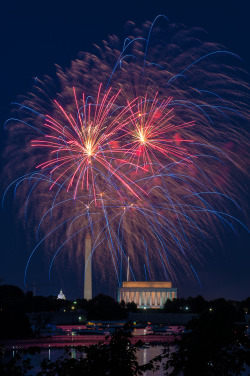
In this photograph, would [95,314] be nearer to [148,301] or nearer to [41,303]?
[41,303]

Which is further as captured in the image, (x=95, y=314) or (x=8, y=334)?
(x=95, y=314)

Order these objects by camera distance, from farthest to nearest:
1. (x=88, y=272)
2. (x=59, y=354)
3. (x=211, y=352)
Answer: (x=88, y=272) → (x=59, y=354) → (x=211, y=352)

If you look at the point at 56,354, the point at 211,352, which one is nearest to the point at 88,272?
the point at 56,354

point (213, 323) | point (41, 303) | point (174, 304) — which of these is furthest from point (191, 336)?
point (174, 304)

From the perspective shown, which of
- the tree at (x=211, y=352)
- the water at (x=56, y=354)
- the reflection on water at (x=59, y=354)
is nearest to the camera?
the tree at (x=211, y=352)

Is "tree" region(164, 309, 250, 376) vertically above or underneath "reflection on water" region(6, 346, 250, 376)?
above

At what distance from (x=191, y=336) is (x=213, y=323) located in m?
→ 1.04

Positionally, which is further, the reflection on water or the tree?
the reflection on water

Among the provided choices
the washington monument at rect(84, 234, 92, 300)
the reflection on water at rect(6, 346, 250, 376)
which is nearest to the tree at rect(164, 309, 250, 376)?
the reflection on water at rect(6, 346, 250, 376)

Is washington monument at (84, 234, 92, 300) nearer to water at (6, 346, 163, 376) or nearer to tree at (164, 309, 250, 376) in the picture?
water at (6, 346, 163, 376)

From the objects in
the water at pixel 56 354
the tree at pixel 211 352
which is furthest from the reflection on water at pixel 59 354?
the tree at pixel 211 352

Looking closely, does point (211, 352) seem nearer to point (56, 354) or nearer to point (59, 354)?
point (56, 354)

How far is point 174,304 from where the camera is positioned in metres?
175

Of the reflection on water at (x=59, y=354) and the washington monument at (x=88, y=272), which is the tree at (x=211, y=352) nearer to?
the reflection on water at (x=59, y=354)
